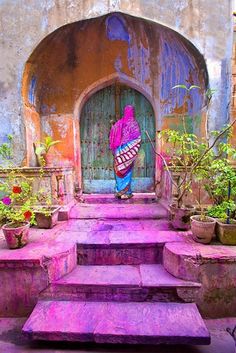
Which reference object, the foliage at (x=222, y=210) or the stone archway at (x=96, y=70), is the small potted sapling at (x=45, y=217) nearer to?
the stone archway at (x=96, y=70)

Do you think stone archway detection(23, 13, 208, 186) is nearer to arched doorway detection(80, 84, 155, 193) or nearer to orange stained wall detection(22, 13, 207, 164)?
orange stained wall detection(22, 13, 207, 164)

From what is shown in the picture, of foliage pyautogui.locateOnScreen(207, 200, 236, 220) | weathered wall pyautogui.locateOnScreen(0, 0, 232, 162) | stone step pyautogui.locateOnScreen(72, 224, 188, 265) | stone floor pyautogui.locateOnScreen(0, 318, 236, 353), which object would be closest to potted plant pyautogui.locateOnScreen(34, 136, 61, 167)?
weathered wall pyautogui.locateOnScreen(0, 0, 232, 162)

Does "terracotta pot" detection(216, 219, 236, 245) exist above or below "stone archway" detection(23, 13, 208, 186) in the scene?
below

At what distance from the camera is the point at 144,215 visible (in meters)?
4.32

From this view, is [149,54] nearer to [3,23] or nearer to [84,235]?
[3,23]

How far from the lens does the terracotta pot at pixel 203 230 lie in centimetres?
298

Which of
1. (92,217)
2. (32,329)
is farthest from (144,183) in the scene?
(32,329)

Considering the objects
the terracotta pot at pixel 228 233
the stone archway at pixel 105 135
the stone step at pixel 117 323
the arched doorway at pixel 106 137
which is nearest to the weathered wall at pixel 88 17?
the stone archway at pixel 105 135

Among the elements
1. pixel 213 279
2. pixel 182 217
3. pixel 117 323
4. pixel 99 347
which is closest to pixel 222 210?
pixel 182 217

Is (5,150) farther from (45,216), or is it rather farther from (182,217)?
(182,217)

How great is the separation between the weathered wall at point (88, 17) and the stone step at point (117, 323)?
3.36m

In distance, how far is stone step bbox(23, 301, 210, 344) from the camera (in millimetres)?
2104

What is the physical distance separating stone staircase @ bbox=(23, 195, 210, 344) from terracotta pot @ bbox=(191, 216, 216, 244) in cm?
33

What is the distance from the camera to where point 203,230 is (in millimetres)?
2988
